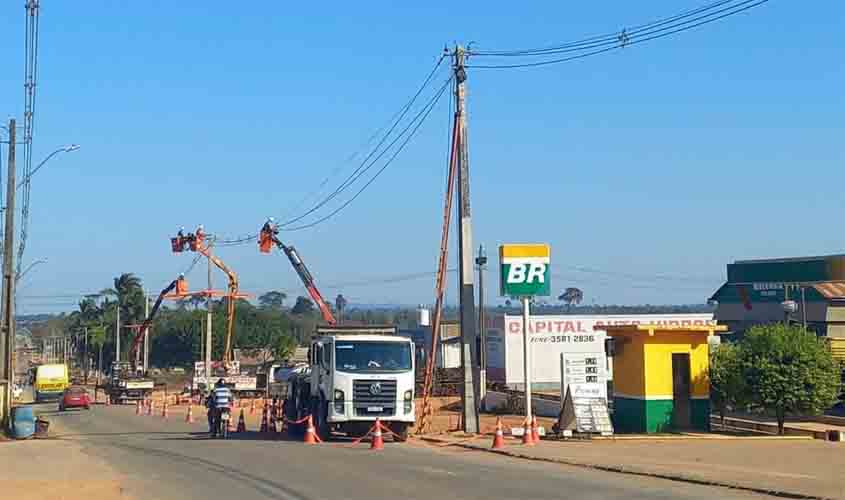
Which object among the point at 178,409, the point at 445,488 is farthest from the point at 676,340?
the point at 178,409

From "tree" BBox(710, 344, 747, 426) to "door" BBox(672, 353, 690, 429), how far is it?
3.36ft

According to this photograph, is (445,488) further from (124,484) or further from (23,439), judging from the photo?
(23,439)

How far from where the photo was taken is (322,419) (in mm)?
30500

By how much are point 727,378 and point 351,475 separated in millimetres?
14722

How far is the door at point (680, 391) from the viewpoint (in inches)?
1172

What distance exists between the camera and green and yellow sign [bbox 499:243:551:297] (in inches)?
1150

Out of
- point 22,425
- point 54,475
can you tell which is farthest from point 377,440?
point 22,425

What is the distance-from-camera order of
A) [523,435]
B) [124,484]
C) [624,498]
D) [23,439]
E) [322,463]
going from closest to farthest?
[624,498] < [124,484] < [322,463] < [523,435] < [23,439]

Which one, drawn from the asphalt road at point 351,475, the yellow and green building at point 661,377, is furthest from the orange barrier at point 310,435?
the yellow and green building at point 661,377

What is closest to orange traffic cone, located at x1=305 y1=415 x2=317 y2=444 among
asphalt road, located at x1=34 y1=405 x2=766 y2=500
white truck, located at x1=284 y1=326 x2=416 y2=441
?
white truck, located at x1=284 y1=326 x2=416 y2=441

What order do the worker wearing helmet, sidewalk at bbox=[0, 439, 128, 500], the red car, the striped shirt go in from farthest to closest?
the red car, the worker wearing helmet, the striped shirt, sidewalk at bbox=[0, 439, 128, 500]

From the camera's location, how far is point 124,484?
18.7 m

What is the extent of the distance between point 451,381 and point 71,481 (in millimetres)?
45631

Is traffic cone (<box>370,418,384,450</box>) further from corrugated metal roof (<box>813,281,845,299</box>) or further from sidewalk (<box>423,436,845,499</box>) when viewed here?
corrugated metal roof (<box>813,281,845,299</box>)
